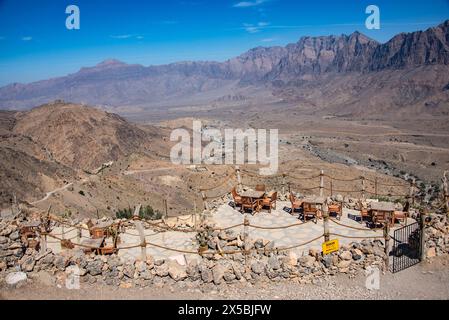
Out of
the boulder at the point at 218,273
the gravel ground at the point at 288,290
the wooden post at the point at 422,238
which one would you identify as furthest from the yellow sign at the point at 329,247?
the boulder at the point at 218,273

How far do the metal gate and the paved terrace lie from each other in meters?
0.83

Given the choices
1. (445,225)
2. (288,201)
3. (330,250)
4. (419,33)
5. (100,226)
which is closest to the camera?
(330,250)

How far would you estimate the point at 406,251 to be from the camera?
9.98 m

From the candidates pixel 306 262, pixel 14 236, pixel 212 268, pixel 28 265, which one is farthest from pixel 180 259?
pixel 14 236

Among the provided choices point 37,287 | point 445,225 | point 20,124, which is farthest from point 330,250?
point 20,124

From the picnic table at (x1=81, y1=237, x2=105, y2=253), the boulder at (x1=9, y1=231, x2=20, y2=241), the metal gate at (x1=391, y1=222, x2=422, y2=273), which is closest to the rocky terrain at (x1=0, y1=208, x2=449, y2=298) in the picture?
the metal gate at (x1=391, y1=222, x2=422, y2=273)

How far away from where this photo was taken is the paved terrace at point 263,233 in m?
11.2

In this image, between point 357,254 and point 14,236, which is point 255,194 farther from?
point 14,236

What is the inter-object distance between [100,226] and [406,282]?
379 inches

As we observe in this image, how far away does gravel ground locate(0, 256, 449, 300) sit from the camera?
8664 millimetres

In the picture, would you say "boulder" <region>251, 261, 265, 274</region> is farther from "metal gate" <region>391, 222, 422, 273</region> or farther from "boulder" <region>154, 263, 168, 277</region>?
"metal gate" <region>391, 222, 422, 273</region>

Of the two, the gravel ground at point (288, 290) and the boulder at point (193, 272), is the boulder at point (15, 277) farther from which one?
the boulder at point (193, 272)

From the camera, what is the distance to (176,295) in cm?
891
